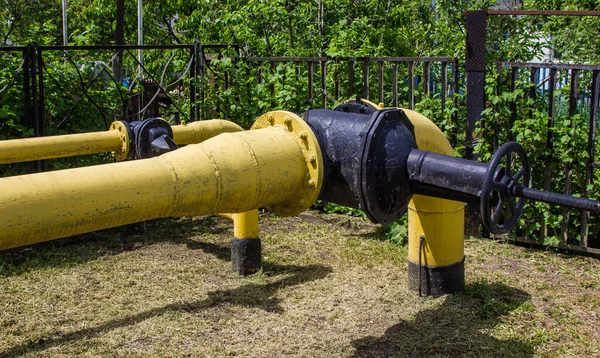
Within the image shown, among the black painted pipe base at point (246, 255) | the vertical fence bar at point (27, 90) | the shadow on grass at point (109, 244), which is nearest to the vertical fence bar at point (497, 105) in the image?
the black painted pipe base at point (246, 255)

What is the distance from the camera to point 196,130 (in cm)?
570

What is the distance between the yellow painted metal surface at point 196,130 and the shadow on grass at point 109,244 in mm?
980

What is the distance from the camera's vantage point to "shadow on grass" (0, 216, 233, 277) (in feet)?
18.8

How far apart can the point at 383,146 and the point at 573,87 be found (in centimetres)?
350

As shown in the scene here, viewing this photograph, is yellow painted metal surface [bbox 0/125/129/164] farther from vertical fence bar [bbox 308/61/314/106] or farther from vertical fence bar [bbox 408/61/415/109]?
vertical fence bar [bbox 408/61/415/109]

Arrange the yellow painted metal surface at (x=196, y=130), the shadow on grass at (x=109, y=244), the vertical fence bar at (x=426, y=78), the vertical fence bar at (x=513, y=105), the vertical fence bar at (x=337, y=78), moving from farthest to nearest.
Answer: the vertical fence bar at (x=337, y=78)
the vertical fence bar at (x=426, y=78)
the vertical fence bar at (x=513, y=105)
the shadow on grass at (x=109, y=244)
the yellow painted metal surface at (x=196, y=130)

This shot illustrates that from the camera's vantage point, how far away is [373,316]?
14.5 feet

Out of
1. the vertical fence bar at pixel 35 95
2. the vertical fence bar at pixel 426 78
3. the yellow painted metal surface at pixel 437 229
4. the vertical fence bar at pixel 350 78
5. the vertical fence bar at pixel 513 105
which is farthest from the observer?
the vertical fence bar at pixel 350 78

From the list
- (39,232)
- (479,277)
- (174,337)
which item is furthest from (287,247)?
(39,232)

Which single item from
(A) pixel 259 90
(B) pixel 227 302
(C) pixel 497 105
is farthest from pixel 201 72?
(B) pixel 227 302

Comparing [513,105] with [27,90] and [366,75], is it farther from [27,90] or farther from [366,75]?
[27,90]

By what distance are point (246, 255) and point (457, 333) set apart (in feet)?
5.74

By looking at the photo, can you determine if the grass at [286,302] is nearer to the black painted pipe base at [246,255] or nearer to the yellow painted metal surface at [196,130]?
the black painted pipe base at [246,255]

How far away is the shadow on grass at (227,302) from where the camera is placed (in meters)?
4.11
